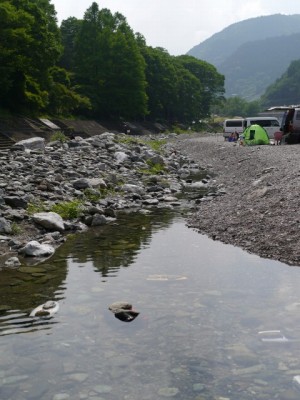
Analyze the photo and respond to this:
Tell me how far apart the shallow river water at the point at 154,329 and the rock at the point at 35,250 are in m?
0.24

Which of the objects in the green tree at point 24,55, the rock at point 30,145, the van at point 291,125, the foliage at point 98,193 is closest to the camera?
the foliage at point 98,193

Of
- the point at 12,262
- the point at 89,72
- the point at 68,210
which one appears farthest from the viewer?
Answer: the point at 89,72

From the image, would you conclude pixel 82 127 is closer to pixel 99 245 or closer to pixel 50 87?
pixel 50 87

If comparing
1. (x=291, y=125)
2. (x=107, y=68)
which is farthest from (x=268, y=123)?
(x=107, y=68)

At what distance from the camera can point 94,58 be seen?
2719 inches

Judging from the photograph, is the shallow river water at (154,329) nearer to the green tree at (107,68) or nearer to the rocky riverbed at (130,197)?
the rocky riverbed at (130,197)

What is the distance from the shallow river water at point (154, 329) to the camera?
451 centimetres

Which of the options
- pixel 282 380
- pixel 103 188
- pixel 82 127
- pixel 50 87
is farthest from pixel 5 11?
pixel 282 380

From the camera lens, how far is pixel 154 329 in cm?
580

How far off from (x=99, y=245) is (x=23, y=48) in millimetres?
34820

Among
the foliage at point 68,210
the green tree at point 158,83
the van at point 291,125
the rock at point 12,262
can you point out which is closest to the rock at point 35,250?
the rock at point 12,262

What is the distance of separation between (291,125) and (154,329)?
89.6 feet

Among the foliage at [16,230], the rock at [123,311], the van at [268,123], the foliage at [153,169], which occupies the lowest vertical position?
the foliage at [153,169]

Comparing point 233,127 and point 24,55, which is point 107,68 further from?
point 24,55
